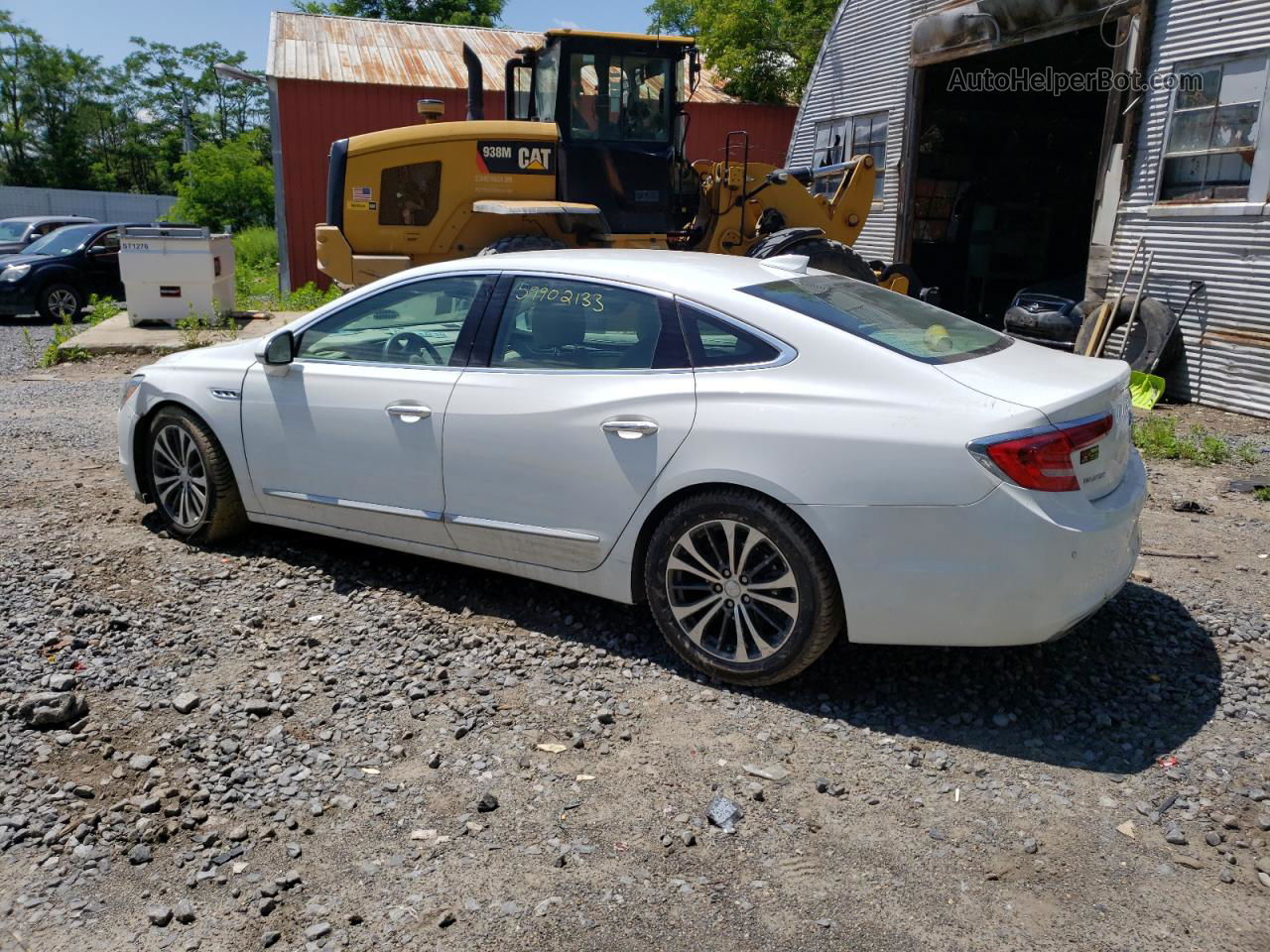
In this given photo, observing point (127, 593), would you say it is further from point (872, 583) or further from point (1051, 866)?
point (1051, 866)

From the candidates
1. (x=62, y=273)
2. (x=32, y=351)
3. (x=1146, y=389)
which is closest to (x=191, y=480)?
(x=1146, y=389)

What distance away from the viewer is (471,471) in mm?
4324

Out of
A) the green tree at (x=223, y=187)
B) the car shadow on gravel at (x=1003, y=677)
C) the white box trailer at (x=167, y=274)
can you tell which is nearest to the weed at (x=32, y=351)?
the white box trailer at (x=167, y=274)

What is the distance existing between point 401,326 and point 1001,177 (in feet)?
46.6

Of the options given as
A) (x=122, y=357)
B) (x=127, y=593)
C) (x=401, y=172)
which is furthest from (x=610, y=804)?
(x=122, y=357)

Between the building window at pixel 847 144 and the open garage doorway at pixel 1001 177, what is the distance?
0.67 metres

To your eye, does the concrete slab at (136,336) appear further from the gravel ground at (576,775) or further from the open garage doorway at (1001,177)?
the open garage doorway at (1001,177)

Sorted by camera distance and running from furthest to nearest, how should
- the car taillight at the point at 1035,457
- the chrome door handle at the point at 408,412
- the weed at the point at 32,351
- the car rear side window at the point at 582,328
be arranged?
the weed at the point at 32,351 < the chrome door handle at the point at 408,412 < the car rear side window at the point at 582,328 < the car taillight at the point at 1035,457

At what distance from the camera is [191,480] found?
5.30 meters

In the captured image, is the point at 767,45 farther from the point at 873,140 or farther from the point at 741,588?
the point at 741,588

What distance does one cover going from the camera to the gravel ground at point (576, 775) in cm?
272

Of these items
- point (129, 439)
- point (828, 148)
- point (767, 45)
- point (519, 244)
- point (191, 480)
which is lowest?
point (191, 480)

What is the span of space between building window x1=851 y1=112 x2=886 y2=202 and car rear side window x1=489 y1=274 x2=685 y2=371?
12.5 m

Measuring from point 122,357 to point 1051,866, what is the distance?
12129 mm
